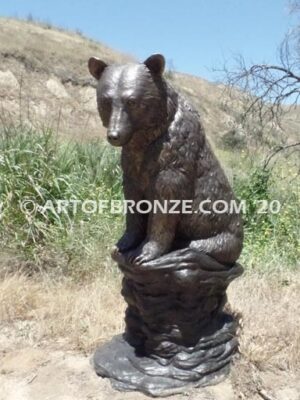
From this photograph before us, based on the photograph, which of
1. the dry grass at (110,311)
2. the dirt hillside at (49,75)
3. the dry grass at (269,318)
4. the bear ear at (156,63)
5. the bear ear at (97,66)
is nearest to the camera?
the bear ear at (156,63)

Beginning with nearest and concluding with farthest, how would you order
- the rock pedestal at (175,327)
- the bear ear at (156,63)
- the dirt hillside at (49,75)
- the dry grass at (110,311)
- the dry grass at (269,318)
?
the bear ear at (156,63)
the rock pedestal at (175,327)
the dry grass at (269,318)
the dry grass at (110,311)
the dirt hillside at (49,75)

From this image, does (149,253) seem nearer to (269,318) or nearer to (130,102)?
(130,102)

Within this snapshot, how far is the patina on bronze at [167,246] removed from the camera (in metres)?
2.52

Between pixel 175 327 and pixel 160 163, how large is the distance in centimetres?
90

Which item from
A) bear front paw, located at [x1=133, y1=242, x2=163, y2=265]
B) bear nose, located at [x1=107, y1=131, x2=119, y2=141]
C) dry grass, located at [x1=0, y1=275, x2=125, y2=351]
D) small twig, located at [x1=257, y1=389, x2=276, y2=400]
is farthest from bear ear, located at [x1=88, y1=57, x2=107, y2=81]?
small twig, located at [x1=257, y1=389, x2=276, y2=400]

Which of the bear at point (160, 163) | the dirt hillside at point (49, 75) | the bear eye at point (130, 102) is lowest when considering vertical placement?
the bear at point (160, 163)

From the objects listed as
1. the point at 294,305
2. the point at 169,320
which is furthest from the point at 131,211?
the point at 294,305

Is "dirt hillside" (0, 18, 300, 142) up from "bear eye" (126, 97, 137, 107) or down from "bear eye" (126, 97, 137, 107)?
up

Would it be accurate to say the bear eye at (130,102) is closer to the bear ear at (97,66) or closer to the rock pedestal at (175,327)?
the bear ear at (97,66)

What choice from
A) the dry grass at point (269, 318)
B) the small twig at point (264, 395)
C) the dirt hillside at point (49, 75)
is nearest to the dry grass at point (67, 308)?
the dry grass at point (269, 318)

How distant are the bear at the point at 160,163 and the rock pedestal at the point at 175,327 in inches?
3.4

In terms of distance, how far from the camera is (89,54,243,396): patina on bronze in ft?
8.25

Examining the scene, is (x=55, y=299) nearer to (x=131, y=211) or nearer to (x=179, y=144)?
(x=131, y=211)

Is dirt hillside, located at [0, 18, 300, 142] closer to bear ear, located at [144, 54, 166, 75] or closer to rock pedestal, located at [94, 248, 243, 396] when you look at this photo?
rock pedestal, located at [94, 248, 243, 396]
